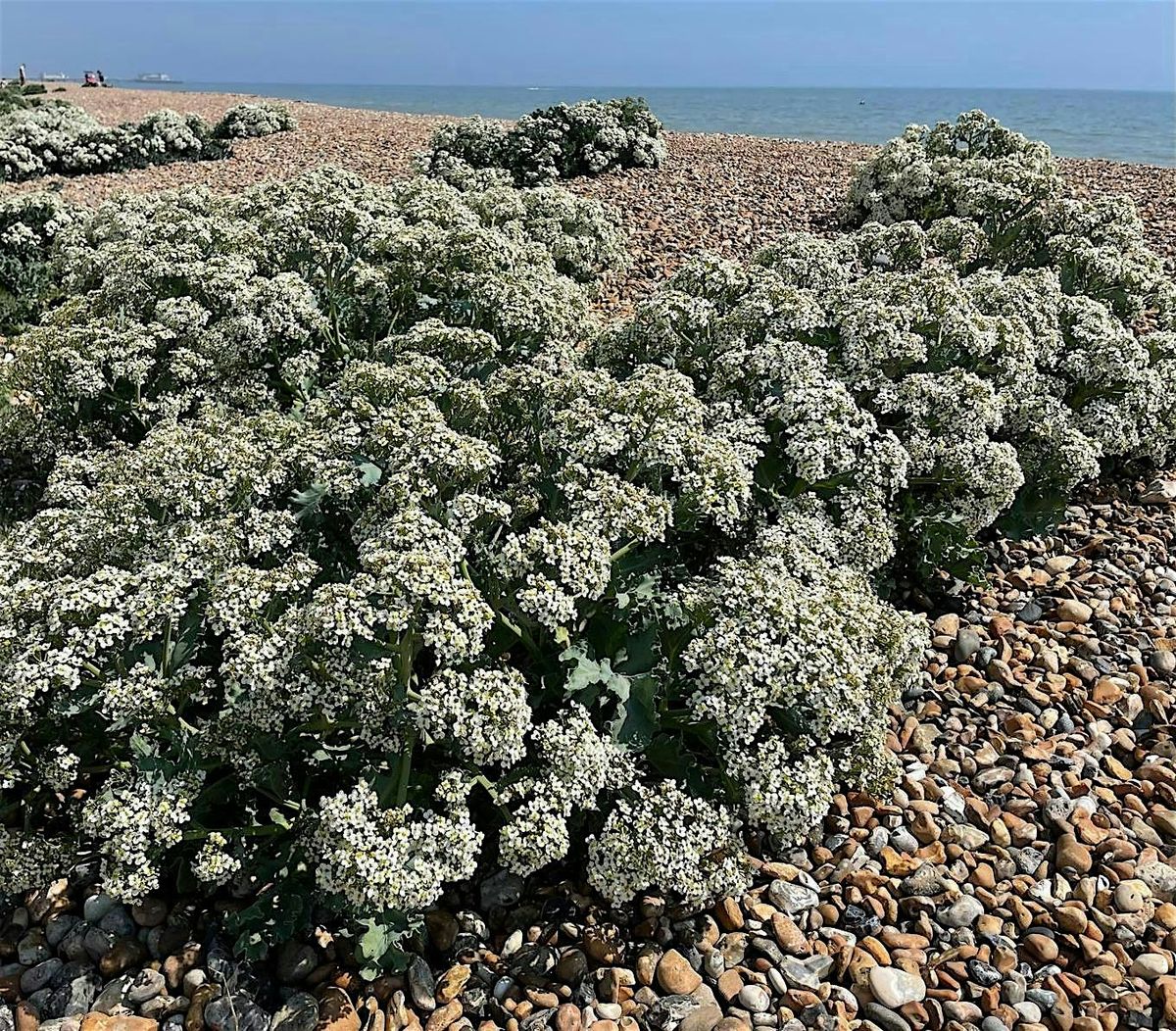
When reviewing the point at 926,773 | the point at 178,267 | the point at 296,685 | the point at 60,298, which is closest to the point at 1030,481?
the point at 926,773

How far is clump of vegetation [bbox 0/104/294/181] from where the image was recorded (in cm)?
1459

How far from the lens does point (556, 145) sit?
13266 millimetres

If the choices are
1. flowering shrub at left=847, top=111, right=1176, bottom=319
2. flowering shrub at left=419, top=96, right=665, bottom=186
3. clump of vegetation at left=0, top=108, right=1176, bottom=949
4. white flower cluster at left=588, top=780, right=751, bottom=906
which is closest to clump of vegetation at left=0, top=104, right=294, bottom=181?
flowering shrub at left=419, top=96, right=665, bottom=186

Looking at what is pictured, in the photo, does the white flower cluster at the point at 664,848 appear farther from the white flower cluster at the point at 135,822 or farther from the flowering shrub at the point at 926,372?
the flowering shrub at the point at 926,372

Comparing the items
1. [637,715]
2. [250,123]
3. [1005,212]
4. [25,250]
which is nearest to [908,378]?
[637,715]

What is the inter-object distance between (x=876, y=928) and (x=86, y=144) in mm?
17491

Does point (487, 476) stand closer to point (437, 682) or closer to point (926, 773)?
point (437, 682)

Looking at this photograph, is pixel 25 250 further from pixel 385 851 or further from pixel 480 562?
pixel 385 851

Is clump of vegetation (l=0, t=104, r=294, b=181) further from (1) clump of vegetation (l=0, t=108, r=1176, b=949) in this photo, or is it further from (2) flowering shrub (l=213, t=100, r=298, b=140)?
(1) clump of vegetation (l=0, t=108, r=1176, b=949)

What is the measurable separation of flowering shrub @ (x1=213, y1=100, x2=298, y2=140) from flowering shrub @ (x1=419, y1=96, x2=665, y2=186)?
20.7ft

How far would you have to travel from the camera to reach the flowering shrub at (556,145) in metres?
13.2

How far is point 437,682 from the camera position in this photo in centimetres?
289

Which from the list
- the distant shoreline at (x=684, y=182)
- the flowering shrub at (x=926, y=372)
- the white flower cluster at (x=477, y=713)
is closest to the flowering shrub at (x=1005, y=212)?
the flowering shrub at (x=926, y=372)

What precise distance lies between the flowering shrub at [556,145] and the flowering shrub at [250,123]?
632 centimetres
